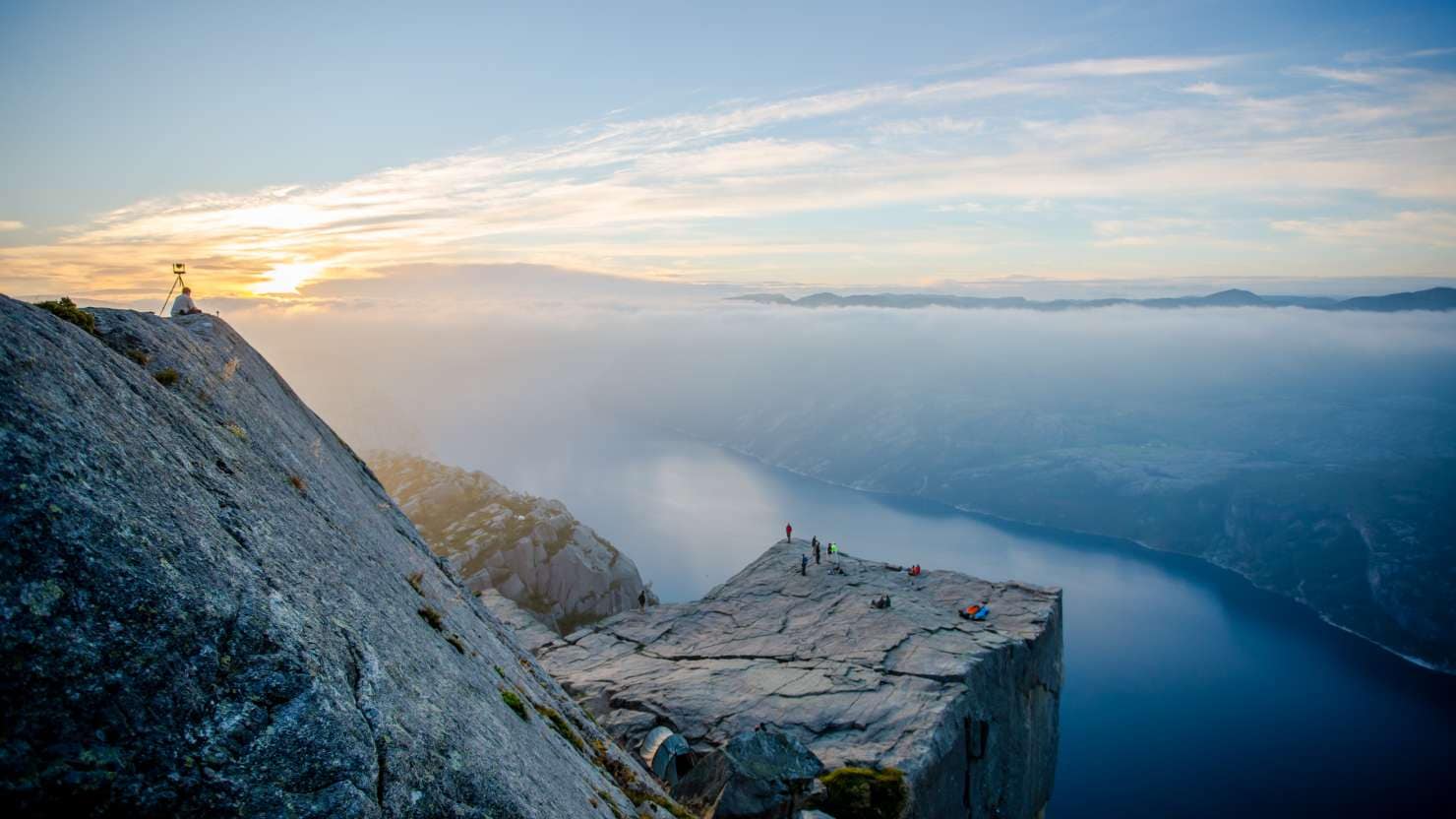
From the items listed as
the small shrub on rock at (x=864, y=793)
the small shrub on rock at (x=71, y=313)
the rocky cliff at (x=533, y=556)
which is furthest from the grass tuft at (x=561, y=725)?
the rocky cliff at (x=533, y=556)

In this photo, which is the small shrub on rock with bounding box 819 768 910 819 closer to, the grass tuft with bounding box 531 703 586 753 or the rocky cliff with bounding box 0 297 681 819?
the grass tuft with bounding box 531 703 586 753

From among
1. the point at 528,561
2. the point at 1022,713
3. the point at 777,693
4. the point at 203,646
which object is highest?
A: the point at 203,646

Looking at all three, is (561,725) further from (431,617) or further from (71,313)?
(71,313)

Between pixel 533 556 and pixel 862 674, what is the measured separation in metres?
55.7

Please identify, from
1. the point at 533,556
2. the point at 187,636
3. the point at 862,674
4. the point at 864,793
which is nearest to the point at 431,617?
→ the point at 187,636

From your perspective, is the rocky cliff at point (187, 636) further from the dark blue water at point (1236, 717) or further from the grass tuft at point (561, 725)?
the dark blue water at point (1236, 717)

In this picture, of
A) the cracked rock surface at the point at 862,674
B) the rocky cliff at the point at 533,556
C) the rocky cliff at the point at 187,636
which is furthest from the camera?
the rocky cliff at the point at 533,556

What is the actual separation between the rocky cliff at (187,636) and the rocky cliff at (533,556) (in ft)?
204

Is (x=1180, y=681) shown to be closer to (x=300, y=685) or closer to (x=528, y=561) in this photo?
(x=528, y=561)

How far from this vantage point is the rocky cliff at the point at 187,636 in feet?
20.4

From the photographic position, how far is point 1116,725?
367ft

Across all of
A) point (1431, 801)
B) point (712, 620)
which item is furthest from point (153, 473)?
point (1431, 801)

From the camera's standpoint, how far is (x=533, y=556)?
80.4 metres

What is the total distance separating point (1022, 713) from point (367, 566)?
3535 centimetres
